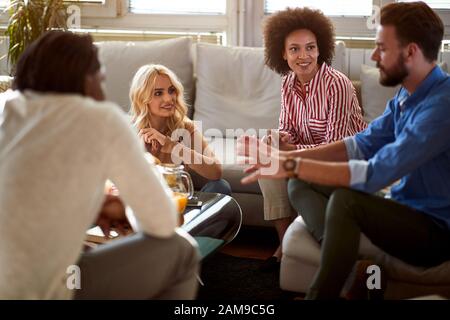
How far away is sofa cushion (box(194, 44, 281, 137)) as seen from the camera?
349 centimetres

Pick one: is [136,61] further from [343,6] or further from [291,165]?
[291,165]

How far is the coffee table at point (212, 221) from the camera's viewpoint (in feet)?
6.71

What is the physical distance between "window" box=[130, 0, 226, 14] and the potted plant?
1.62 feet

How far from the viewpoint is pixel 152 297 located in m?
1.41

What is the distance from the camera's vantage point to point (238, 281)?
2.57 meters

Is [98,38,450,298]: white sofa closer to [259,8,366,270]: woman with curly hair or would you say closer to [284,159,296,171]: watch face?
[259,8,366,270]: woman with curly hair

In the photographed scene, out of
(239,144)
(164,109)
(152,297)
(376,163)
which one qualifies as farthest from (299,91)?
(152,297)

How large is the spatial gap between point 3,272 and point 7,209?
0.14 metres

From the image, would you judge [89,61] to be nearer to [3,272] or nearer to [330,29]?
[3,272]

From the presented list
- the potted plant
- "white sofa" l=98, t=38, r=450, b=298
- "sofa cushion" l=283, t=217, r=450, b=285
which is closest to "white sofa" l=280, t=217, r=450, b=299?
"sofa cushion" l=283, t=217, r=450, b=285

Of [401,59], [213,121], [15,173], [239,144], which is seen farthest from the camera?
[213,121]

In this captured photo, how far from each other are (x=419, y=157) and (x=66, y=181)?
3.22 feet

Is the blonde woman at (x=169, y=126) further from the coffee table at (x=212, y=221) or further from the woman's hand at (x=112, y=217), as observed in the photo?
the woman's hand at (x=112, y=217)

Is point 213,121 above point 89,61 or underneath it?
underneath
